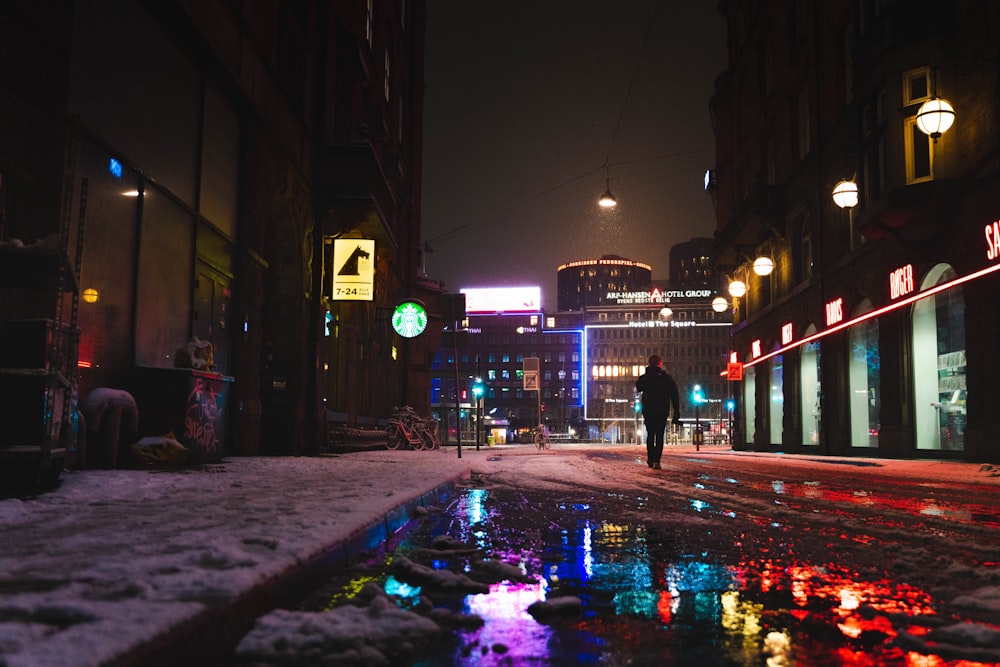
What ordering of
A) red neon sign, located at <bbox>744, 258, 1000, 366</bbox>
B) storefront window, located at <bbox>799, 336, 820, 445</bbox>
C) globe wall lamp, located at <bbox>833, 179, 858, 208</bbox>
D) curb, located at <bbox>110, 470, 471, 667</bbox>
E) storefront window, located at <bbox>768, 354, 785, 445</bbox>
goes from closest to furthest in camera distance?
curb, located at <bbox>110, 470, 471, 667</bbox> → red neon sign, located at <bbox>744, 258, 1000, 366</bbox> → globe wall lamp, located at <bbox>833, 179, 858, 208</bbox> → storefront window, located at <bbox>799, 336, 820, 445</bbox> → storefront window, located at <bbox>768, 354, 785, 445</bbox>

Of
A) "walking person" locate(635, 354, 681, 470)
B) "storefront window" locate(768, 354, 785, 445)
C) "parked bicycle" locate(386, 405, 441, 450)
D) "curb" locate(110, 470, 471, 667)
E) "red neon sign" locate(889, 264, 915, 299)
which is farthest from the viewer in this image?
"storefront window" locate(768, 354, 785, 445)

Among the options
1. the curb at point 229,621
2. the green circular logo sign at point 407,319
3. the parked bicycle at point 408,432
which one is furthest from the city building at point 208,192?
the curb at point 229,621

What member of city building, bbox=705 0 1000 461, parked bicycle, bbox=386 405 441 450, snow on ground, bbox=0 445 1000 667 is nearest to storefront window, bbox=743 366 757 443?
city building, bbox=705 0 1000 461

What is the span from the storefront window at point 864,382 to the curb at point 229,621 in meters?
19.0

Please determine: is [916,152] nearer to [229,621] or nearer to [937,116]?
[937,116]

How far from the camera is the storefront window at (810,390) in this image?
25500 millimetres

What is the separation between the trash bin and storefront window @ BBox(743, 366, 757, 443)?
88.1ft

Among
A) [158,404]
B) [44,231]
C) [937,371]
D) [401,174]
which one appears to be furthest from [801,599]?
[401,174]

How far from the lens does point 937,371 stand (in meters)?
17.3

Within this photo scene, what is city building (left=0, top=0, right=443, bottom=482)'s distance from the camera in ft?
24.8

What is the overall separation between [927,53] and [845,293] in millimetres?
7155

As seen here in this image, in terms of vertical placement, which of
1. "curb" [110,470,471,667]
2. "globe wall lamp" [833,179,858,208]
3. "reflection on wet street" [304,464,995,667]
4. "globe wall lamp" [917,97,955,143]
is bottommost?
"reflection on wet street" [304,464,995,667]

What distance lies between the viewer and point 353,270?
18.5 metres

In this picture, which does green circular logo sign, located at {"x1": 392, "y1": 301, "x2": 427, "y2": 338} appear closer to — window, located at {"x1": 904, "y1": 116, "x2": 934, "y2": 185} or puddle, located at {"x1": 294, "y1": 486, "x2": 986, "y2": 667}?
window, located at {"x1": 904, "y1": 116, "x2": 934, "y2": 185}
